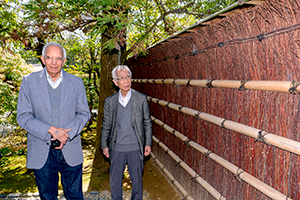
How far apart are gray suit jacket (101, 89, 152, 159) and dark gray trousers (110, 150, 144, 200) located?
113mm

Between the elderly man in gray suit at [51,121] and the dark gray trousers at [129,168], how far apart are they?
82 centimetres

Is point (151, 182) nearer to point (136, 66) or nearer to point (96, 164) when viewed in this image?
point (96, 164)

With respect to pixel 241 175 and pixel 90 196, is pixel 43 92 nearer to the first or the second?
pixel 241 175

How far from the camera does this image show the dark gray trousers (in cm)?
342

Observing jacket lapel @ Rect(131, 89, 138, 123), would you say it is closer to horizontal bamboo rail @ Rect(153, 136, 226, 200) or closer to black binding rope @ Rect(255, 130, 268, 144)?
horizontal bamboo rail @ Rect(153, 136, 226, 200)

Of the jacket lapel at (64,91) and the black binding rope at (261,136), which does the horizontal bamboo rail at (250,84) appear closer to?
the black binding rope at (261,136)

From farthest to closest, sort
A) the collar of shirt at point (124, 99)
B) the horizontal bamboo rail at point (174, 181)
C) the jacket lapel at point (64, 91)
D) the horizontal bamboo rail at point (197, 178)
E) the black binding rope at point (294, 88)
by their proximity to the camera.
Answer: the horizontal bamboo rail at point (174, 181) → the collar of shirt at point (124, 99) → the horizontal bamboo rail at point (197, 178) → the jacket lapel at point (64, 91) → the black binding rope at point (294, 88)

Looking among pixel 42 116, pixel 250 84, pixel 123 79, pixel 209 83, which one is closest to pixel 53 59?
pixel 42 116

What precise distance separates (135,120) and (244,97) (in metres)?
1.53

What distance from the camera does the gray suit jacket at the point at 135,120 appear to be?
333cm

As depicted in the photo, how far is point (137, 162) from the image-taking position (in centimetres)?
344

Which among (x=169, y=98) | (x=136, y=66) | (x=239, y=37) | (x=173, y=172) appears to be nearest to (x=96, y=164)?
(x=173, y=172)

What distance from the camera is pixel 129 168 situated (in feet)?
11.4

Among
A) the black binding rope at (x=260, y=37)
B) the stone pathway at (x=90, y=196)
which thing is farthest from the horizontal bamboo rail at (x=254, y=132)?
the stone pathway at (x=90, y=196)
